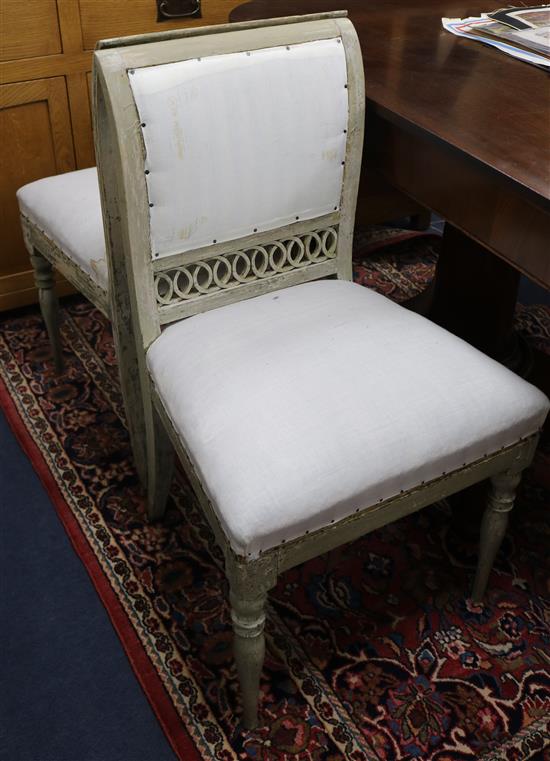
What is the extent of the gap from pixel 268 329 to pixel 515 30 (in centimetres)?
85

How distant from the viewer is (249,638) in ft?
3.47

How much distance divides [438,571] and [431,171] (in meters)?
0.73

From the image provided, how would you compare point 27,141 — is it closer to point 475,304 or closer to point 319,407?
point 475,304

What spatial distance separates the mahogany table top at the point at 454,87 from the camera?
1067 mm

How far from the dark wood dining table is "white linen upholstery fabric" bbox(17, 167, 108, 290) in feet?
1.61

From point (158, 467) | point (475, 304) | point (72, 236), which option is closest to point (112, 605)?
point (158, 467)

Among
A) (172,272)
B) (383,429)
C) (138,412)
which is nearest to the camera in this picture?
(383,429)

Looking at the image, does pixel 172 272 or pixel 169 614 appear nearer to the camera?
pixel 172 272

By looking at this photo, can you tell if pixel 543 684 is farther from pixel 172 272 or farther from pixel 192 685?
pixel 172 272

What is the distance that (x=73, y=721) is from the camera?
121 centimetres

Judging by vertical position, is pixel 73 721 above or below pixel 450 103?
below

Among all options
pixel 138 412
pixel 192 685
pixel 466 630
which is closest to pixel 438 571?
pixel 466 630

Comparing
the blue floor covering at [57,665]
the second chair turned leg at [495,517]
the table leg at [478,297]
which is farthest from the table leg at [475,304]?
the blue floor covering at [57,665]

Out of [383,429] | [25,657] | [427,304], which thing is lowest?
[25,657]
